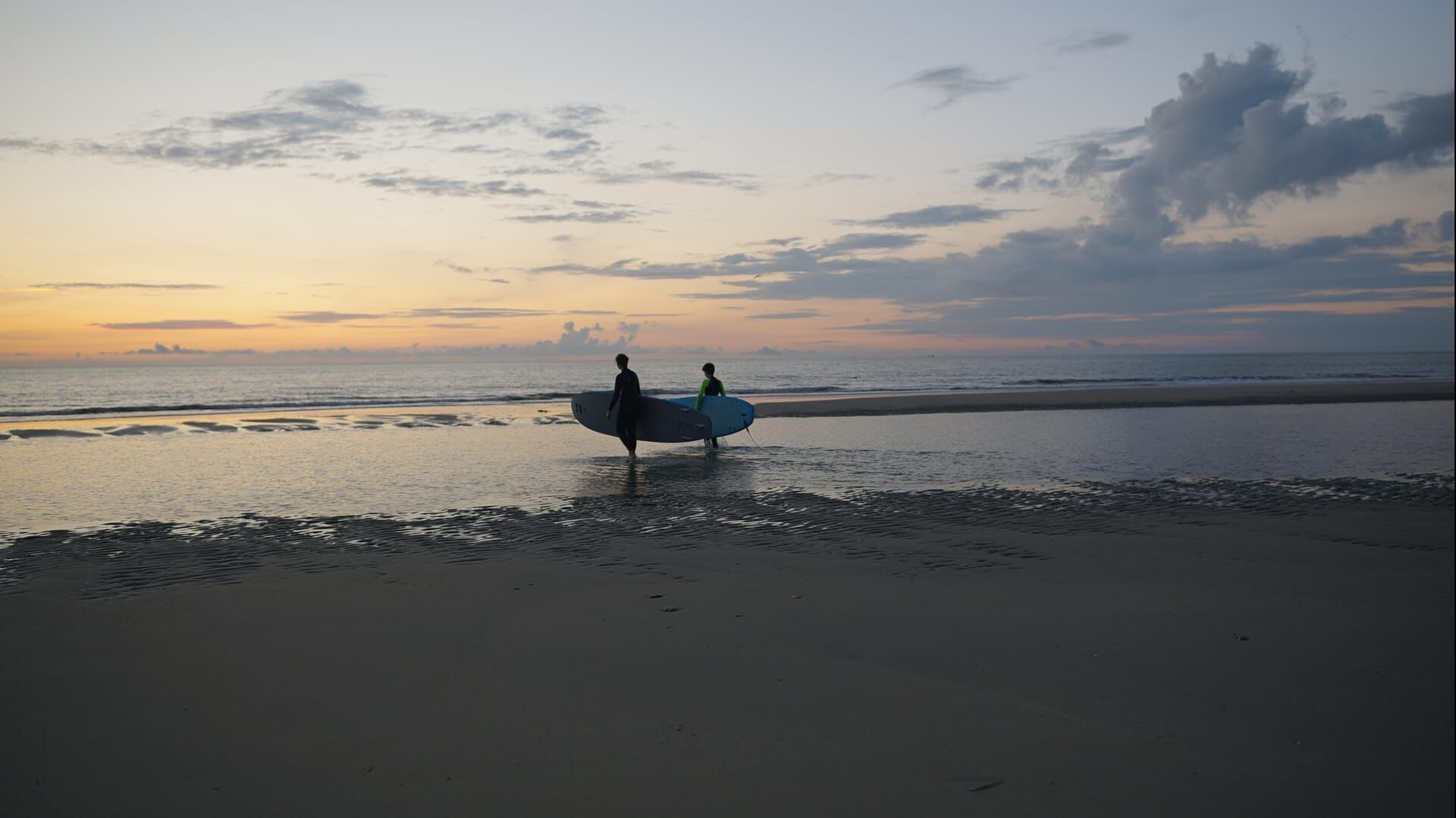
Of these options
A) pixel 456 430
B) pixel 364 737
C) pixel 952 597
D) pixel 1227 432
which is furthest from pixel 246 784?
pixel 1227 432

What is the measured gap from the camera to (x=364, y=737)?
4180 mm

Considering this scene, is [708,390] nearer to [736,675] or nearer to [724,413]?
[724,413]

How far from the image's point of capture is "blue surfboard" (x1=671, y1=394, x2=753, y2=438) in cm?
1853

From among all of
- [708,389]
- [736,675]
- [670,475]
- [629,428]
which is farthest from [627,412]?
[736,675]

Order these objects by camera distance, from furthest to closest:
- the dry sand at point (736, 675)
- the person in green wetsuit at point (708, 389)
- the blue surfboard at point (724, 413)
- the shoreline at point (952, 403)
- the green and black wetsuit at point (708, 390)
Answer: the shoreline at point (952, 403) < the blue surfboard at point (724, 413) < the green and black wetsuit at point (708, 390) < the person in green wetsuit at point (708, 389) < the dry sand at point (736, 675)

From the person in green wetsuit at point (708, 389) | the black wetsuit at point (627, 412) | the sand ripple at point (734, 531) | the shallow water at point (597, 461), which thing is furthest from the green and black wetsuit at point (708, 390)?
the sand ripple at point (734, 531)

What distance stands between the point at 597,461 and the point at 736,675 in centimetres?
1158

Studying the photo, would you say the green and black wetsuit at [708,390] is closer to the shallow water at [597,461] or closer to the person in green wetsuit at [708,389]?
the person in green wetsuit at [708,389]

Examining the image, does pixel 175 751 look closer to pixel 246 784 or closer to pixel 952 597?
pixel 246 784

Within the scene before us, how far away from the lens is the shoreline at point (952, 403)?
3038 centimetres

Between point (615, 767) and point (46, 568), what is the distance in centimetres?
693

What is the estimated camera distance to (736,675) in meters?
4.96

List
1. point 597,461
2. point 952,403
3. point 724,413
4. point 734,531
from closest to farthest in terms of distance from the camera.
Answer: point 734,531 < point 597,461 < point 724,413 < point 952,403

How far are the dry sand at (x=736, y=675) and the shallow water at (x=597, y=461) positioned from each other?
3202mm
